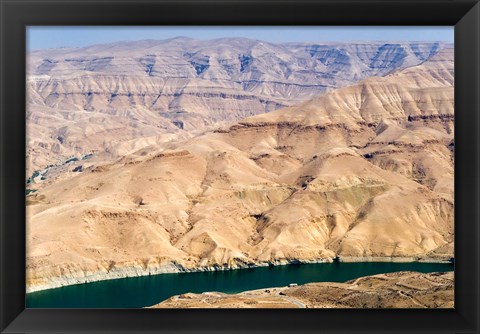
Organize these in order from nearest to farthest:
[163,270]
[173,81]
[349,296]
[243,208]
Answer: [349,296] < [163,270] < [243,208] < [173,81]

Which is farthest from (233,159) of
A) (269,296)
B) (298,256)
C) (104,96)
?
(104,96)

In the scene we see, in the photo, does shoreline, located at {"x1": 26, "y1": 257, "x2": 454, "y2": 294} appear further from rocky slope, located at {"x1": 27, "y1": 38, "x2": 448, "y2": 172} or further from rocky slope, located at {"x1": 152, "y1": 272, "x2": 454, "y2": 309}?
rocky slope, located at {"x1": 27, "y1": 38, "x2": 448, "y2": 172}

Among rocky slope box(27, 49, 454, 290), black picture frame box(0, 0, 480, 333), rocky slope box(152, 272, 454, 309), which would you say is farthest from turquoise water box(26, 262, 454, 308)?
black picture frame box(0, 0, 480, 333)

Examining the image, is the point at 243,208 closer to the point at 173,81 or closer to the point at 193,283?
the point at 193,283

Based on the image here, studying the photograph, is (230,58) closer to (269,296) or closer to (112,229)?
(112,229)

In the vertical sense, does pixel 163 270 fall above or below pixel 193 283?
above

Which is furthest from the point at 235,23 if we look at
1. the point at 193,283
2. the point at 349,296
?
the point at 193,283
